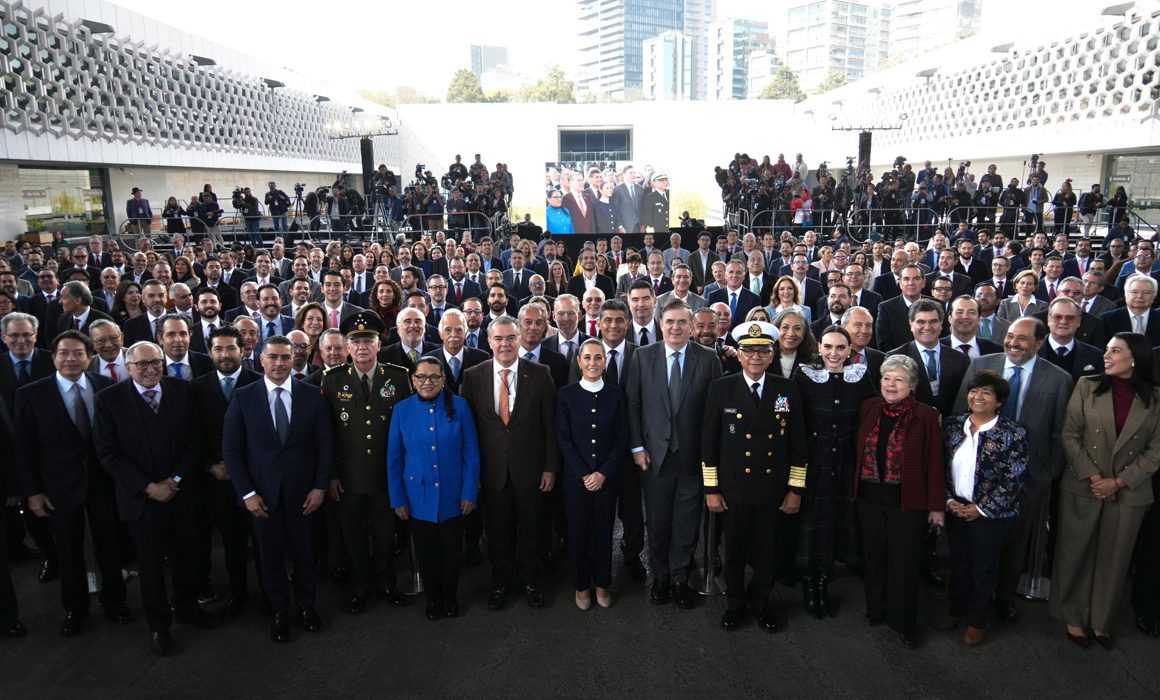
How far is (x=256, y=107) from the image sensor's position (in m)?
28.0

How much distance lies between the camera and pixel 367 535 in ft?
15.1

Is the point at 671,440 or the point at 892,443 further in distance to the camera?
the point at 671,440

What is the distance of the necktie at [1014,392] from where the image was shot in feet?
14.1

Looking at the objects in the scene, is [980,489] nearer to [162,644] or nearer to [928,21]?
[162,644]

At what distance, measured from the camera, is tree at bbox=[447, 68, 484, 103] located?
72.1 meters

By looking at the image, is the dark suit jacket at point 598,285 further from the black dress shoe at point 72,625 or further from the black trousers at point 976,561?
the black dress shoe at point 72,625

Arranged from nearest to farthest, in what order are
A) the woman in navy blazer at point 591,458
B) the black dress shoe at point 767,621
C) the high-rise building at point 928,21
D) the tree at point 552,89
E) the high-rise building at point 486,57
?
the black dress shoe at point 767,621, the woman in navy blazer at point 591,458, the tree at point 552,89, the high-rise building at point 928,21, the high-rise building at point 486,57

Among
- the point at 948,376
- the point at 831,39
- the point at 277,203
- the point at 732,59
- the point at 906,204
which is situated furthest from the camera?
the point at 732,59

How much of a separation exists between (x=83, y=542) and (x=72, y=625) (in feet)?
1.66

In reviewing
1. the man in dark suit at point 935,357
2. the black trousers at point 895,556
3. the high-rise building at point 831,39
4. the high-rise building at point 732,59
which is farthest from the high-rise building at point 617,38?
the black trousers at point 895,556

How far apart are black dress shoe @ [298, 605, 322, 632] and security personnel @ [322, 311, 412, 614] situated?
255mm

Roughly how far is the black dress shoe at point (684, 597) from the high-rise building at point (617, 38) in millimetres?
143457

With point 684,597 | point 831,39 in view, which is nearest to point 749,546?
point 684,597

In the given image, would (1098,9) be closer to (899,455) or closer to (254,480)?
(899,455)
